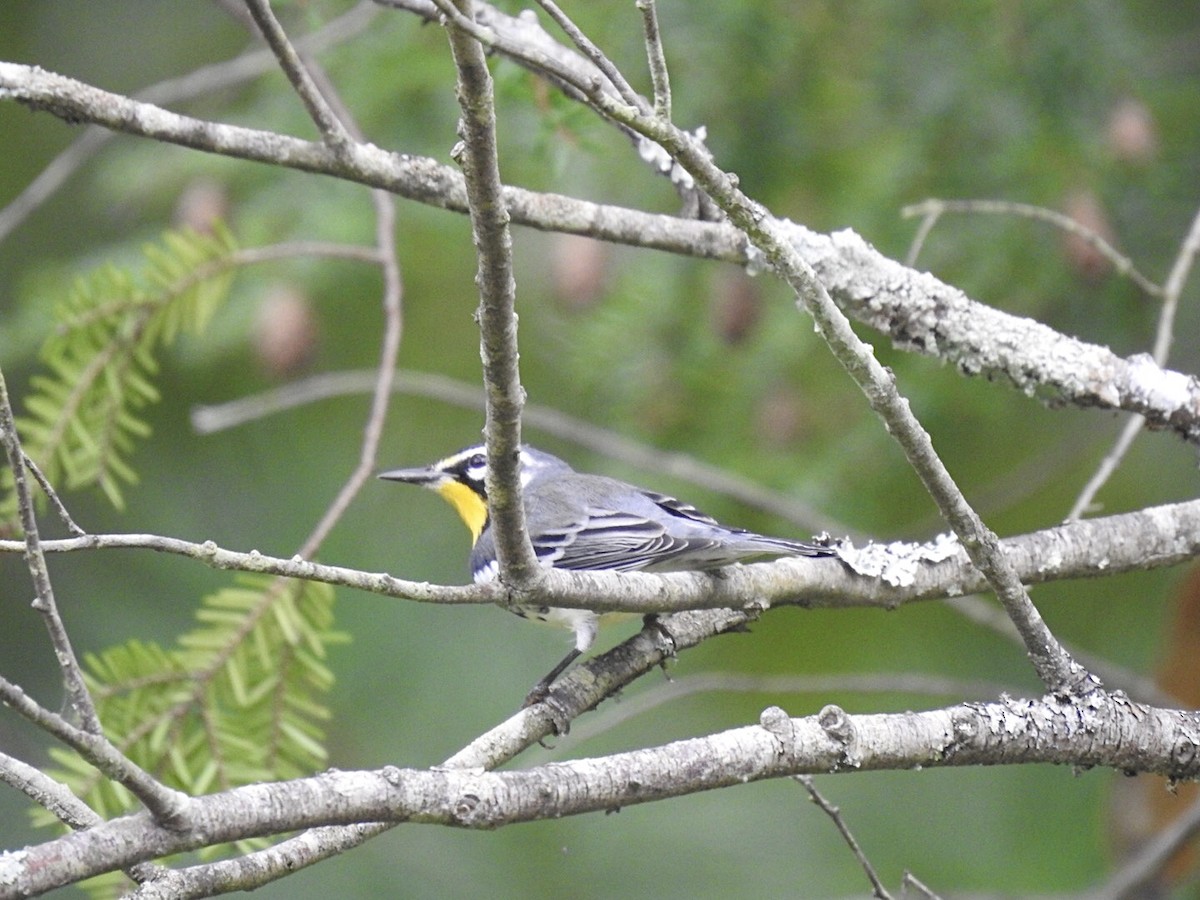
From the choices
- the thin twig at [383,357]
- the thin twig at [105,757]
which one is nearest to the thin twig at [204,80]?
the thin twig at [383,357]

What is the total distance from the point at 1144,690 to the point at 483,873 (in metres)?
2.42

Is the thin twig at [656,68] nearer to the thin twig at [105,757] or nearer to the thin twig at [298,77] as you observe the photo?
the thin twig at [298,77]

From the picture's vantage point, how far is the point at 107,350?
3.01m

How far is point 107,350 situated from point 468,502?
3.66ft

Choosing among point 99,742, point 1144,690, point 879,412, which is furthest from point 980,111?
point 99,742

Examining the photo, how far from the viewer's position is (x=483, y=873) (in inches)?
185

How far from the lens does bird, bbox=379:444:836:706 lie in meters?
2.63

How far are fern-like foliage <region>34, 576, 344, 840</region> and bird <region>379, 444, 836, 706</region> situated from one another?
44 centimetres

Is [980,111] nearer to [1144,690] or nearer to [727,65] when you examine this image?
[727,65]

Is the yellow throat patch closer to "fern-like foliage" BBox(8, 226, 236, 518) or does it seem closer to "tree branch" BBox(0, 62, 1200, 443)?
"fern-like foliage" BBox(8, 226, 236, 518)

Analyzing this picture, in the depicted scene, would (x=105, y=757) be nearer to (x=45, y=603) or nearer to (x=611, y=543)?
(x=45, y=603)

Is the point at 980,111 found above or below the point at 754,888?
above

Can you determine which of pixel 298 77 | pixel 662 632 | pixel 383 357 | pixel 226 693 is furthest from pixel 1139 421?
pixel 226 693

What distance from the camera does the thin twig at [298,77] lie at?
2.13m
